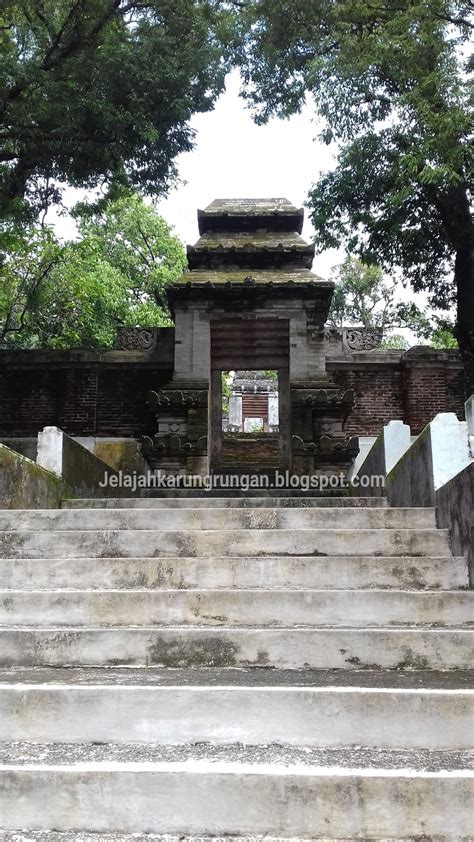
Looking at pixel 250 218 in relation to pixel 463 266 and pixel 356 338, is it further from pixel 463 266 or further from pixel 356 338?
pixel 463 266

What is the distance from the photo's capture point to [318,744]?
7.77 feet

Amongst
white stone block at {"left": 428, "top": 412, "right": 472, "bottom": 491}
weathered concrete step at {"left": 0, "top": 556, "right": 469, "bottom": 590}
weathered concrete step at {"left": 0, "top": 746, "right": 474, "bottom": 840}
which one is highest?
white stone block at {"left": 428, "top": 412, "right": 472, "bottom": 491}

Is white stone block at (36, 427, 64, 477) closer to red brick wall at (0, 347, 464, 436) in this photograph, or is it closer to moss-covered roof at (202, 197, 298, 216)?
red brick wall at (0, 347, 464, 436)

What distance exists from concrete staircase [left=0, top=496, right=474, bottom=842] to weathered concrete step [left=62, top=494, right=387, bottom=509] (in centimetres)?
83

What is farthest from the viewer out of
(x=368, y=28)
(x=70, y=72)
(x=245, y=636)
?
(x=368, y=28)

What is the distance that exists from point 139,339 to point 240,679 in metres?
8.78

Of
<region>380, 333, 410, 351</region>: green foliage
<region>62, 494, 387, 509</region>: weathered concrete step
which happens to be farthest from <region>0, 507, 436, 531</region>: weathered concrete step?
<region>380, 333, 410, 351</region>: green foliage

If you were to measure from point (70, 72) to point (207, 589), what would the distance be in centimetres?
933

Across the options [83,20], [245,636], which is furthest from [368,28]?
[245,636]

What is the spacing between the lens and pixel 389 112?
1214 centimetres

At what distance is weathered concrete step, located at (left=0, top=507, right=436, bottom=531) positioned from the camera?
444 cm

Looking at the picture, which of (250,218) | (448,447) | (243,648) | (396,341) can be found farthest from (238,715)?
(396,341)

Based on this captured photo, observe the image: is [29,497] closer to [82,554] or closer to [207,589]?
[82,554]

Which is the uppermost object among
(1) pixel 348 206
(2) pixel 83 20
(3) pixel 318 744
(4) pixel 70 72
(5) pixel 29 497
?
(2) pixel 83 20
